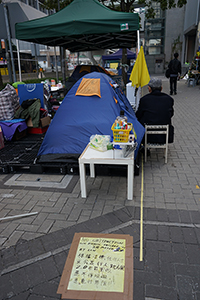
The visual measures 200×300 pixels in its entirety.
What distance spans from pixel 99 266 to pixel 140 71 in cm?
394

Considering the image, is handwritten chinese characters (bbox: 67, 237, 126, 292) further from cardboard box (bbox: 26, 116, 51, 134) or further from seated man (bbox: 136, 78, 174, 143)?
cardboard box (bbox: 26, 116, 51, 134)

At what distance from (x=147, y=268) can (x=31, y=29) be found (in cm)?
593

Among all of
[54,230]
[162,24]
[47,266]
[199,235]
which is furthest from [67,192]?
[162,24]

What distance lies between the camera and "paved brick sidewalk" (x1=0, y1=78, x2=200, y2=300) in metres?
1.98

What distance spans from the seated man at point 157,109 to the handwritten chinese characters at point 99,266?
2340 mm

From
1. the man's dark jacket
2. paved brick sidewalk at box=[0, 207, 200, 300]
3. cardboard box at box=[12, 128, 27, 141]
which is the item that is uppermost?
the man's dark jacket

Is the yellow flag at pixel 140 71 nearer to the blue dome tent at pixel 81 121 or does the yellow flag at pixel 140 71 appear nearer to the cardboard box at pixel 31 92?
the blue dome tent at pixel 81 121

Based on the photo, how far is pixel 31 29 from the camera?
5.81 meters

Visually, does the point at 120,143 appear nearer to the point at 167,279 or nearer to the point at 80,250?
the point at 80,250

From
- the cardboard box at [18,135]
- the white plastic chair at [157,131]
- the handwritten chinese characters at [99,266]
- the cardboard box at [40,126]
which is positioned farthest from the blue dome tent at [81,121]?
the handwritten chinese characters at [99,266]

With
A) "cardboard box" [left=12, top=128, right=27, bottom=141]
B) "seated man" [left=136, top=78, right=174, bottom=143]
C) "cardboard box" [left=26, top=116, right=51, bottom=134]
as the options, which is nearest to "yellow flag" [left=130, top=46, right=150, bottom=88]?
"seated man" [left=136, top=78, right=174, bottom=143]

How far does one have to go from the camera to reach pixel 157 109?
4098 mm

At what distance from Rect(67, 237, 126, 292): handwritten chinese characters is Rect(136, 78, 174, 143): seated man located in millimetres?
2340

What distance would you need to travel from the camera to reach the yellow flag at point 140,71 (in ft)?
15.8
